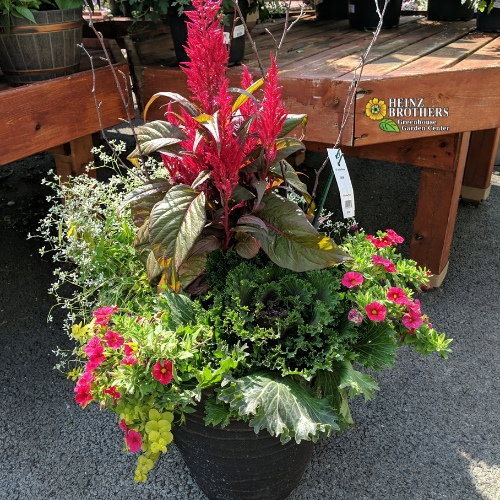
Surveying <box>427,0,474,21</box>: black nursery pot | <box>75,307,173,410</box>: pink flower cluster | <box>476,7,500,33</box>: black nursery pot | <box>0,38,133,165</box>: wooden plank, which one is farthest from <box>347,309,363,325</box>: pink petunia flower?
<box>427,0,474,21</box>: black nursery pot

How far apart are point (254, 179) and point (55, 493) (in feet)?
3.94

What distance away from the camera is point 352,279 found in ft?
4.95

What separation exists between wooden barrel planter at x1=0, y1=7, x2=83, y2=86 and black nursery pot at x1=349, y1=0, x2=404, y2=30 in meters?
1.89

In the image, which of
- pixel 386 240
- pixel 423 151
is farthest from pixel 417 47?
pixel 386 240

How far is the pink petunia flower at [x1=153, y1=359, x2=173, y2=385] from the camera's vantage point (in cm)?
127

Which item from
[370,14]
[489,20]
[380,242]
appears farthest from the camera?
[370,14]

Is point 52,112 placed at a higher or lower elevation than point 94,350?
higher

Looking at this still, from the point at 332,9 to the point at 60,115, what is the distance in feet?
8.05

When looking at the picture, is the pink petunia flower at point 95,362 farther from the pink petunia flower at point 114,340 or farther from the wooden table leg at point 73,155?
the wooden table leg at point 73,155

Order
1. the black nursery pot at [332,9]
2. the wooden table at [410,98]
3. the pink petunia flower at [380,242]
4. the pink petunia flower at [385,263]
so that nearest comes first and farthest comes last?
the pink petunia flower at [385,263] < the pink petunia flower at [380,242] < the wooden table at [410,98] < the black nursery pot at [332,9]

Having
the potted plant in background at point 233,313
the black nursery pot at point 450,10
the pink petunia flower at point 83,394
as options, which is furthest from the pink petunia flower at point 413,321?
the black nursery pot at point 450,10

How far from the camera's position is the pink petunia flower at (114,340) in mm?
1337

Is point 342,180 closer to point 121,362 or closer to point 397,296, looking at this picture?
point 397,296

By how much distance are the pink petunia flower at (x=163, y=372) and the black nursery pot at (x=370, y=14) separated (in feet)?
9.33
